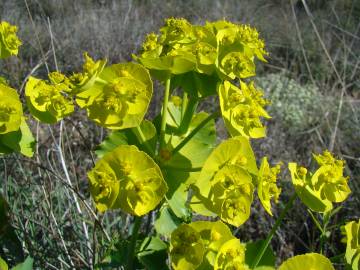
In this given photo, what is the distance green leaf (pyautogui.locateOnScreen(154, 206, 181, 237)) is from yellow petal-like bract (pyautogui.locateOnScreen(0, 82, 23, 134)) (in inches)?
17.9

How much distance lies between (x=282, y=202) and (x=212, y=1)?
4.83 metres

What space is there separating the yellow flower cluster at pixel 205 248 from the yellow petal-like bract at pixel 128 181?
127 millimetres

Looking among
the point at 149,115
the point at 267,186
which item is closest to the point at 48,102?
the point at 267,186

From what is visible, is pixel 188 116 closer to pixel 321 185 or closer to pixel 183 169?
pixel 183 169

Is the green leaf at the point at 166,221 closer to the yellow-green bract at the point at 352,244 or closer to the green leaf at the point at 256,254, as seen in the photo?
the green leaf at the point at 256,254

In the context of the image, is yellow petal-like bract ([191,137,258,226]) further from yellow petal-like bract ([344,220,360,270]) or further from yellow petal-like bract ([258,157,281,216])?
yellow petal-like bract ([344,220,360,270])

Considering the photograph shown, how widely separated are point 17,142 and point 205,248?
1.87ft

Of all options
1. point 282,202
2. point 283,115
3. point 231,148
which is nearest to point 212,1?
point 283,115

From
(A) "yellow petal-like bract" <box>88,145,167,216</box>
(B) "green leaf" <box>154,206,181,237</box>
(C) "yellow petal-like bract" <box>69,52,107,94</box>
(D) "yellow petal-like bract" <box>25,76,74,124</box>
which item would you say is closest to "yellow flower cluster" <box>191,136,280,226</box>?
(A) "yellow petal-like bract" <box>88,145,167,216</box>

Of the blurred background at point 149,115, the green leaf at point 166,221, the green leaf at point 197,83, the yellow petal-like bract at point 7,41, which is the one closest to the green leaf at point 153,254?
the green leaf at point 166,221

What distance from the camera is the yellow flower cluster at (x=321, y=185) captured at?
1.25 metres

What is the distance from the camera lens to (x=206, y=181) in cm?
113

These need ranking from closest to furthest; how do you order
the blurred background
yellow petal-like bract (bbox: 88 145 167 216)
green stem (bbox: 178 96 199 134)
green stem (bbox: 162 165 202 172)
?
yellow petal-like bract (bbox: 88 145 167 216) < green stem (bbox: 162 165 202 172) < green stem (bbox: 178 96 199 134) < the blurred background

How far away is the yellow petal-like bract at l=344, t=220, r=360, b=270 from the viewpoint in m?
1.18
